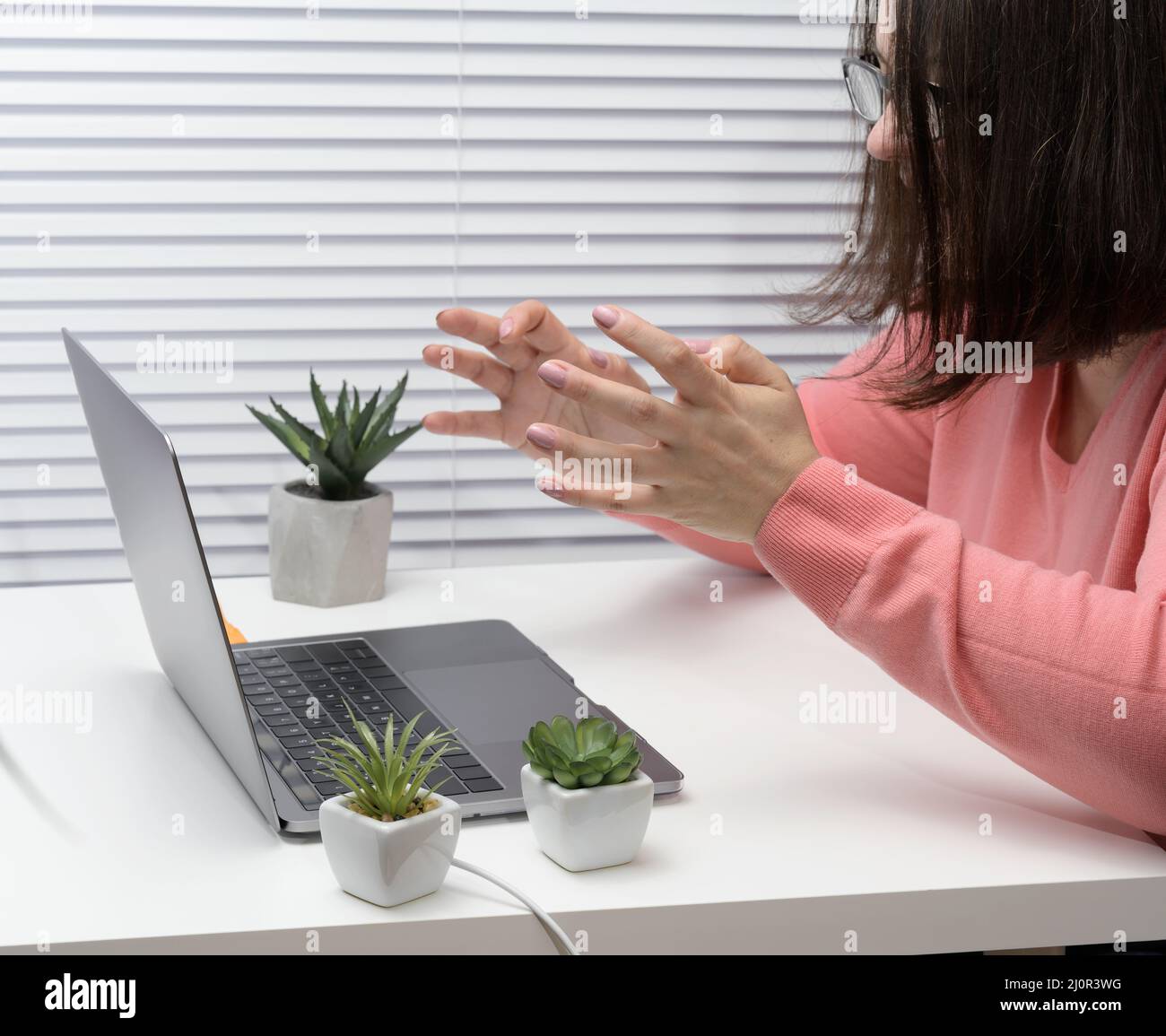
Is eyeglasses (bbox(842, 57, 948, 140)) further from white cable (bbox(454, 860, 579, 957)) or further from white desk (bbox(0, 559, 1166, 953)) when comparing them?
white cable (bbox(454, 860, 579, 957))

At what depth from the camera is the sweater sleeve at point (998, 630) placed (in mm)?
792

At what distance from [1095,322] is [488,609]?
0.57 metres

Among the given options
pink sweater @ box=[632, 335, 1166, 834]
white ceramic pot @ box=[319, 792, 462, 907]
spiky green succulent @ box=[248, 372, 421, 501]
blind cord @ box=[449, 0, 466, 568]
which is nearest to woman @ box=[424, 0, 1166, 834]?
pink sweater @ box=[632, 335, 1166, 834]

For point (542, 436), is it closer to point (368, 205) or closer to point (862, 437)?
point (862, 437)

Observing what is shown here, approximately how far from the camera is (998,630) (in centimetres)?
82

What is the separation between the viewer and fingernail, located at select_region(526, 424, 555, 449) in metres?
0.83

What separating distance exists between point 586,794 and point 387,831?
0.38 feet

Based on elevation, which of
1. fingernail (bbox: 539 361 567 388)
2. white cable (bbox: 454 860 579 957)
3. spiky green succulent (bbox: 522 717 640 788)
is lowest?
white cable (bbox: 454 860 579 957)

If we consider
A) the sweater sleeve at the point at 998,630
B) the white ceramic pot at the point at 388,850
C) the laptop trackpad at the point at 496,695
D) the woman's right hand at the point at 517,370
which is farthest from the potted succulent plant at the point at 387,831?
the woman's right hand at the point at 517,370

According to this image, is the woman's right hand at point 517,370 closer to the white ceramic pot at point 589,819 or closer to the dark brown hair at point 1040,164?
the dark brown hair at point 1040,164
